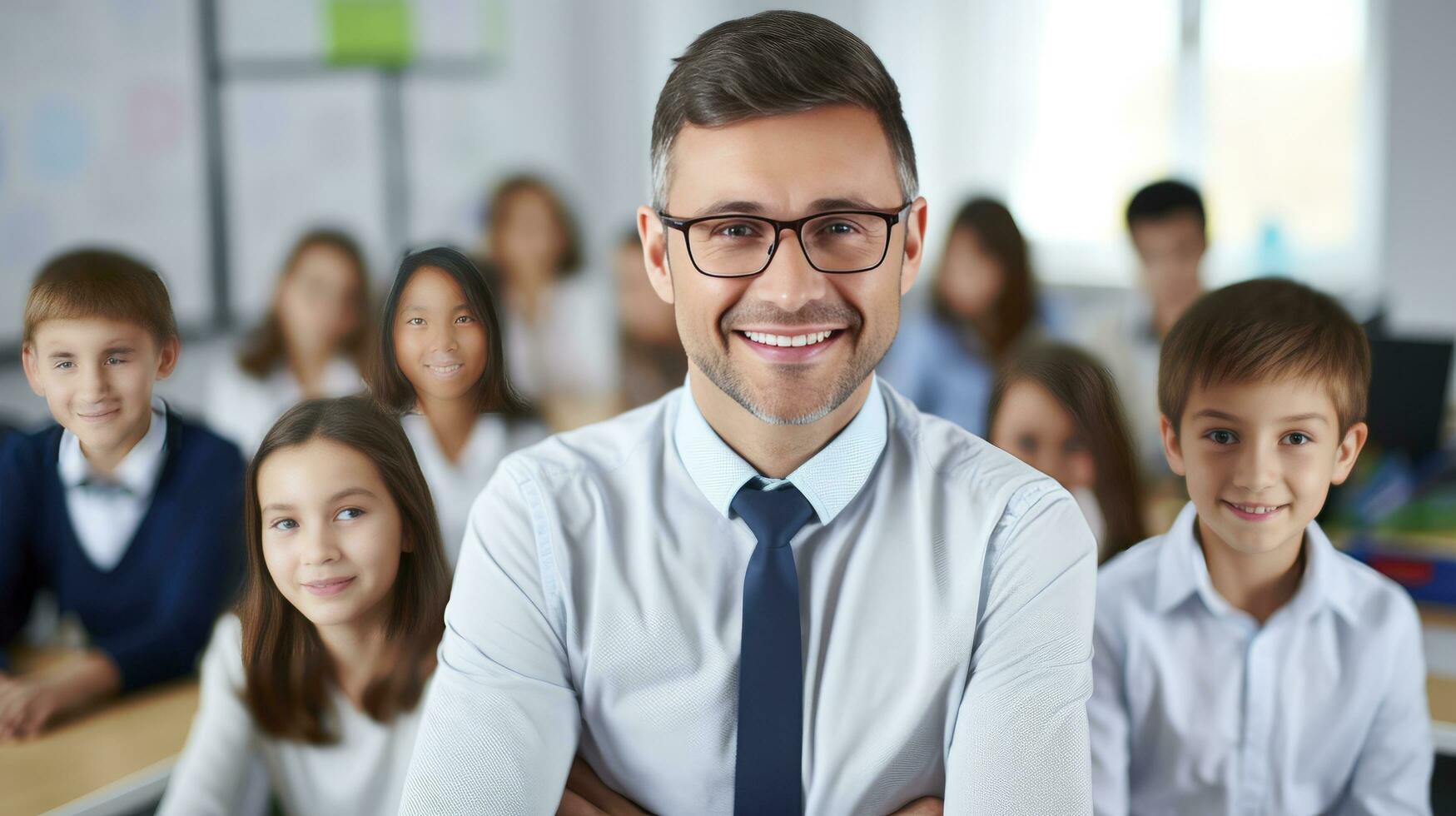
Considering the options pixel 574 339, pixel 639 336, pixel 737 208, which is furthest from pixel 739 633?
pixel 574 339

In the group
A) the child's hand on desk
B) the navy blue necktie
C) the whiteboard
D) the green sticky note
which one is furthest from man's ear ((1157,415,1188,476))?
the green sticky note

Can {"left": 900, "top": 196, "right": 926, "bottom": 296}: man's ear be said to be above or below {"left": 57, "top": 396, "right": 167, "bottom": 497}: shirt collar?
above

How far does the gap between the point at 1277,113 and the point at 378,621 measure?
417 cm

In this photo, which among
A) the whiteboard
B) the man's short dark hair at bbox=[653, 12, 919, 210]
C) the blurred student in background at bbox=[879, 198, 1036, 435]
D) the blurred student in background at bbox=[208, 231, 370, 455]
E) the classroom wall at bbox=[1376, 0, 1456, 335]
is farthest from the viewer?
the classroom wall at bbox=[1376, 0, 1456, 335]

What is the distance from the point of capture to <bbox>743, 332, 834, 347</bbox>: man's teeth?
40.9 inches

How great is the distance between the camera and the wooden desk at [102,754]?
1219 millimetres

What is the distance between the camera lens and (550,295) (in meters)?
3.77

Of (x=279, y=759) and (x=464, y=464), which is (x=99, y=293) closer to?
(x=464, y=464)

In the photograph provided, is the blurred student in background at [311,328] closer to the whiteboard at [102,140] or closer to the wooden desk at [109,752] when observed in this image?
the wooden desk at [109,752]

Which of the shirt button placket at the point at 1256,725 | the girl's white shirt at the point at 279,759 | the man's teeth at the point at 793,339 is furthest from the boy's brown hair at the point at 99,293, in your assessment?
the shirt button placket at the point at 1256,725

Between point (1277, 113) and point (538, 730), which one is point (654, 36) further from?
point (538, 730)

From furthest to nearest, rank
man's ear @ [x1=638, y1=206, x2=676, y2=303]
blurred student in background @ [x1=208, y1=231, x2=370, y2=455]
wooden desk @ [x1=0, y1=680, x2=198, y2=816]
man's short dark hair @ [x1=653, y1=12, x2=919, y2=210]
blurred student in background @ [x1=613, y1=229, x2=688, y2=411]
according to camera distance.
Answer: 1. blurred student in background @ [x1=613, y1=229, x2=688, y2=411]
2. blurred student in background @ [x1=208, y1=231, x2=370, y2=455]
3. wooden desk @ [x1=0, y1=680, x2=198, y2=816]
4. man's ear @ [x1=638, y1=206, x2=676, y2=303]
5. man's short dark hair @ [x1=653, y1=12, x2=919, y2=210]

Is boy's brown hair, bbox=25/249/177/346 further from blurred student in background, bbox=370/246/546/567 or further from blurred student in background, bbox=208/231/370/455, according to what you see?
blurred student in background, bbox=208/231/370/455

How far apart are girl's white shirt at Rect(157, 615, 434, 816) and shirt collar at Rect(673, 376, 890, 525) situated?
344mm
